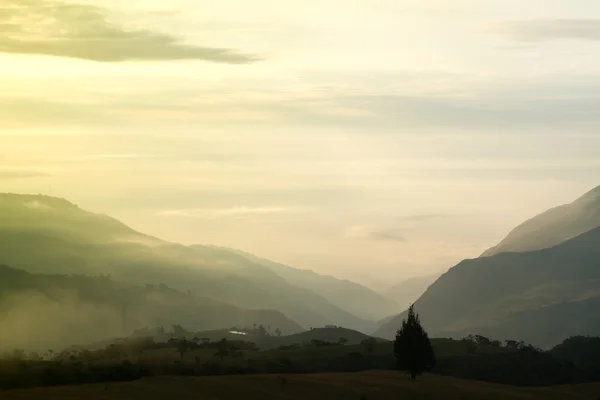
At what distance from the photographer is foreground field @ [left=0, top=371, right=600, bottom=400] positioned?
96844 mm

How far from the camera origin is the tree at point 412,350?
141 m

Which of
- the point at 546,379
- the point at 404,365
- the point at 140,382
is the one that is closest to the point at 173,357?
the point at 404,365

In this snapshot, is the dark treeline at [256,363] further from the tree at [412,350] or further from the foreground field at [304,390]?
the tree at [412,350]

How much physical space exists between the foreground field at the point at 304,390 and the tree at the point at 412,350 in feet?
6.26

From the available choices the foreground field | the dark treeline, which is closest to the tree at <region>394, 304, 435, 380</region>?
the foreground field

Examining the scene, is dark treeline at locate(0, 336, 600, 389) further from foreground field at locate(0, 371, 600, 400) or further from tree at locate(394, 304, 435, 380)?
tree at locate(394, 304, 435, 380)

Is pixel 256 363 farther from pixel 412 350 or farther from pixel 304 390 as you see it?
pixel 304 390

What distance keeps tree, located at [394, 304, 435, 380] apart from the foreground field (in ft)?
6.26

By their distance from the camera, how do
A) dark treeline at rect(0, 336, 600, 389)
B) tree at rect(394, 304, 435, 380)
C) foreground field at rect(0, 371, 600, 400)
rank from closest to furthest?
foreground field at rect(0, 371, 600, 400)
dark treeline at rect(0, 336, 600, 389)
tree at rect(394, 304, 435, 380)

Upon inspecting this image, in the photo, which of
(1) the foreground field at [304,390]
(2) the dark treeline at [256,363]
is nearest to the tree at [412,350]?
(1) the foreground field at [304,390]

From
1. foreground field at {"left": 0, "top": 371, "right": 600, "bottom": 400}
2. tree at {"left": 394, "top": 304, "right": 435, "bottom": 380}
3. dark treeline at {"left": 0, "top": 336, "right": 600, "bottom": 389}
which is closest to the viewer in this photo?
foreground field at {"left": 0, "top": 371, "right": 600, "bottom": 400}

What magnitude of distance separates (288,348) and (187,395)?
8930cm

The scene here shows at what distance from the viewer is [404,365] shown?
465 feet

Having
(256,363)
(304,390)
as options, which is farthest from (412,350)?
(304,390)
